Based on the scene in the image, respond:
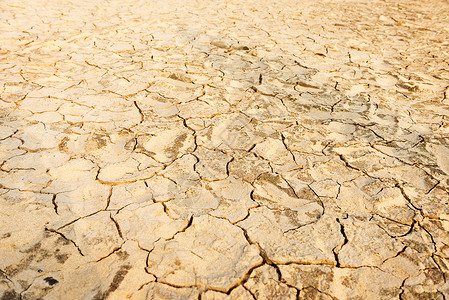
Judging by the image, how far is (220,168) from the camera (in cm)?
198

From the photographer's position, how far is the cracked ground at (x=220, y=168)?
1.39 m

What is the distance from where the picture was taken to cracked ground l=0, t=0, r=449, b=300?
1.39 meters

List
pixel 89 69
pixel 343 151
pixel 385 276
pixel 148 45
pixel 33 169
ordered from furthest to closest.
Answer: pixel 148 45 < pixel 89 69 < pixel 343 151 < pixel 33 169 < pixel 385 276

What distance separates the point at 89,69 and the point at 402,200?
9.20 feet

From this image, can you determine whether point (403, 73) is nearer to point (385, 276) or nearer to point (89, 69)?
point (385, 276)

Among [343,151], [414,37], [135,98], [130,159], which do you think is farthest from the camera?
[414,37]

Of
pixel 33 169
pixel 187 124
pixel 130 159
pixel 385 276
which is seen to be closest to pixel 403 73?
pixel 187 124

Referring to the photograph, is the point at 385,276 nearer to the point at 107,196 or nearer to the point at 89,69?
the point at 107,196

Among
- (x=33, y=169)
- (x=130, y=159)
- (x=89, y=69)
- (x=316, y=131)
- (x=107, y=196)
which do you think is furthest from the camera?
(x=89, y=69)

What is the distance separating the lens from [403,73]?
10.7 feet

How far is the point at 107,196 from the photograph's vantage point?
1.74 meters

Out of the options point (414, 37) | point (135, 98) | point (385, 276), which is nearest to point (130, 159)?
point (135, 98)

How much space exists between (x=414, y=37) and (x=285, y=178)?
11.7 feet

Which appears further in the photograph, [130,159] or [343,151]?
[343,151]
